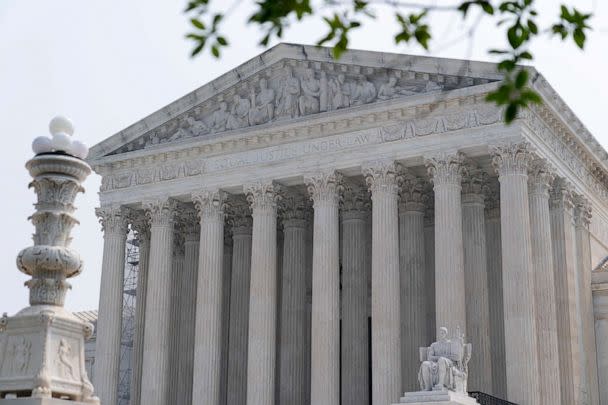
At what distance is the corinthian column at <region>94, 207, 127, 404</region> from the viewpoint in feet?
154

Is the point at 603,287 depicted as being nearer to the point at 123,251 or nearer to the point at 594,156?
the point at 594,156

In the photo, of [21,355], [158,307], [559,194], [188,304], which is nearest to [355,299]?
[188,304]

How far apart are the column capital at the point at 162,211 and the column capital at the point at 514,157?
15.7 meters

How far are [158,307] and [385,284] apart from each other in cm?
1128

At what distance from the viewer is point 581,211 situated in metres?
46.2

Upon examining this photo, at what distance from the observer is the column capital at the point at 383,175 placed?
42531 millimetres

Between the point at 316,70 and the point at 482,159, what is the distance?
8326 mm

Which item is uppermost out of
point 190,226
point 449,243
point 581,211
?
point 190,226

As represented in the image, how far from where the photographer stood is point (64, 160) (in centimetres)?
1562

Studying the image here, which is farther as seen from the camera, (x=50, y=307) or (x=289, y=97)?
(x=289, y=97)

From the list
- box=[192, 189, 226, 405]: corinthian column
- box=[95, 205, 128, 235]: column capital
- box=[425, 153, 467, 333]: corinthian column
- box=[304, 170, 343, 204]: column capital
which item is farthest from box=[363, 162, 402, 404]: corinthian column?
box=[95, 205, 128, 235]: column capital

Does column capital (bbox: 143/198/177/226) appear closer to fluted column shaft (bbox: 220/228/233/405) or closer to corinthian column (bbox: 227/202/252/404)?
corinthian column (bbox: 227/202/252/404)

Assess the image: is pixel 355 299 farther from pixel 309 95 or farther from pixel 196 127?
pixel 196 127

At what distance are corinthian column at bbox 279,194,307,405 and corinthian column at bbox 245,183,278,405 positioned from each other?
217 centimetres
